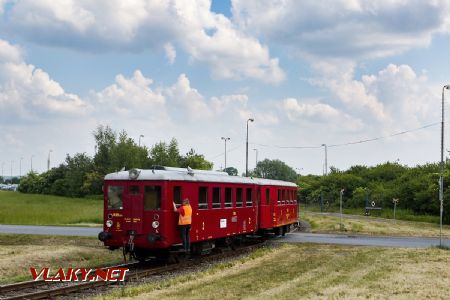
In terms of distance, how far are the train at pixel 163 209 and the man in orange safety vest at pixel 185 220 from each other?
0.22 m

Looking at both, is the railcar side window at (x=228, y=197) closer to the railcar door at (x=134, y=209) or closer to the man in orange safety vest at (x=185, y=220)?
the man in orange safety vest at (x=185, y=220)

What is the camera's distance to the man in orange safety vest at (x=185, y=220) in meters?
18.2

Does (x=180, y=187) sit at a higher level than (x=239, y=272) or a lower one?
higher

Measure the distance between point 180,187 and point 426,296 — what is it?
8.23 meters

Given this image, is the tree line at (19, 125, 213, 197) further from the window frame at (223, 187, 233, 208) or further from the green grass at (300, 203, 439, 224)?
the window frame at (223, 187, 233, 208)

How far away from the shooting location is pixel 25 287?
1429 cm

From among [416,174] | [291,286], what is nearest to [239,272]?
[291,286]

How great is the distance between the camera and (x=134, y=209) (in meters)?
18.2

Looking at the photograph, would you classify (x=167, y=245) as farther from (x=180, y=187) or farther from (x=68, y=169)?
(x=68, y=169)

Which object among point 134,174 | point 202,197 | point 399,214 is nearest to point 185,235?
point 202,197

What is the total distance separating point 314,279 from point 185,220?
14.9 feet

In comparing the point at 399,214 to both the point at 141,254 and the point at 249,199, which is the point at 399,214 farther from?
the point at 141,254

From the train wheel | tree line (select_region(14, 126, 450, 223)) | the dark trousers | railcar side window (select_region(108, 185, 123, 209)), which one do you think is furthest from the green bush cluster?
railcar side window (select_region(108, 185, 123, 209))

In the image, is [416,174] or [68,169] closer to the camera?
[416,174]
